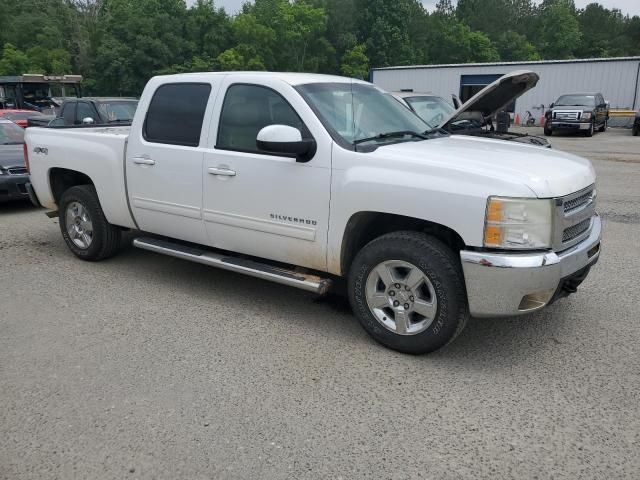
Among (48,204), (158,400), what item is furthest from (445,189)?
(48,204)

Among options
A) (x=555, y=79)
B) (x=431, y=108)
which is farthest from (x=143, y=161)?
(x=555, y=79)

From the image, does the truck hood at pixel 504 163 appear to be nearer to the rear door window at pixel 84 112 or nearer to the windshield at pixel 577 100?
the rear door window at pixel 84 112

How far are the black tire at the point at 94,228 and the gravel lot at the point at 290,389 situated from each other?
0.62 meters

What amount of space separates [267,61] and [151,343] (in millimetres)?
65236

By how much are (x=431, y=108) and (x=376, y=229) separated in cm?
763

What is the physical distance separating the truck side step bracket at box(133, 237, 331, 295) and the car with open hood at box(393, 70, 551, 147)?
2227 mm

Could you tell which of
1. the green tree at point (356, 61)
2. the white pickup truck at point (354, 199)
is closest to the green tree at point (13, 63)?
the green tree at point (356, 61)

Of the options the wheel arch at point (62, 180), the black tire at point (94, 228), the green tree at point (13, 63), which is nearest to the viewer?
the black tire at point (94, 228)

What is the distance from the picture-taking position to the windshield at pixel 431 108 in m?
10.8

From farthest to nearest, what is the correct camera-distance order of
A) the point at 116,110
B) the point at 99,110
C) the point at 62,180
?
the point at 116,110, the point at 99,110, the point at 62,180

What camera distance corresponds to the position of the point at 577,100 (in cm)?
2450

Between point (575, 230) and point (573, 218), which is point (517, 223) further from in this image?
point (575, 230)

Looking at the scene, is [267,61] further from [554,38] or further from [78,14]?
[554,38]

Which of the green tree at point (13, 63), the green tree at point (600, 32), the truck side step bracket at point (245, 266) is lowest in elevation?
the truck side step bracket at point (245, 266)
